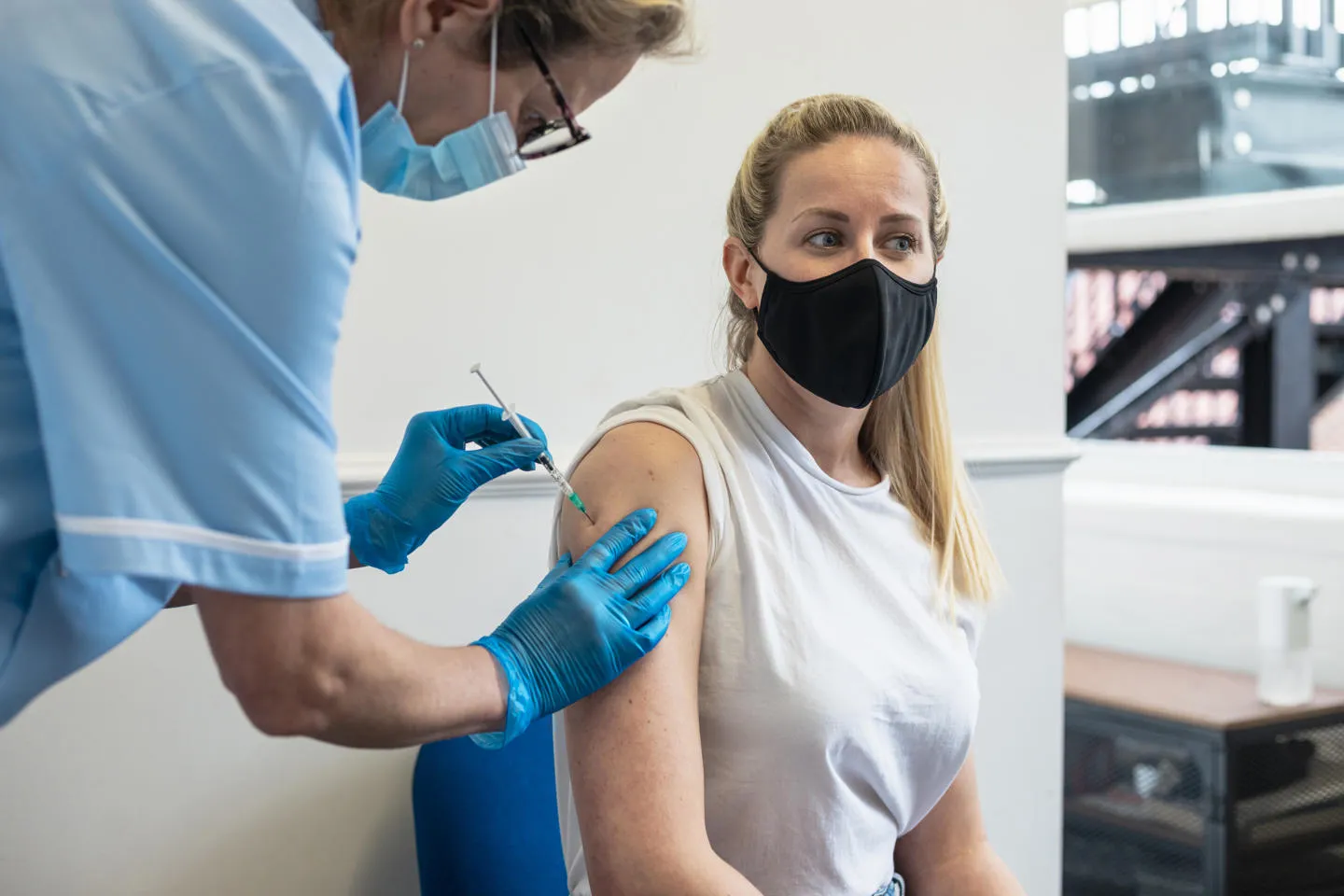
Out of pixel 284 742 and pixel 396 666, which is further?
pixel 284 742

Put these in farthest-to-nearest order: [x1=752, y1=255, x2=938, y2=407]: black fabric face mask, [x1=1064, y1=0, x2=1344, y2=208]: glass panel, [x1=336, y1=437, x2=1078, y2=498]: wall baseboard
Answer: [x1=1064, y1=0, x2=1344, y2=208]: glass panel < [x1=336, y1=437, x2=1078, y2=498]: wall baseboard < [x1=752, y1=255, x2=938, y2=407]: black fabric face mask

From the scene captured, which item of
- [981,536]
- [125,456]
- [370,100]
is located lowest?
[981,536]

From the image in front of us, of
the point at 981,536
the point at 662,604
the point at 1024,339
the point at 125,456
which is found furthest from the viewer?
the point at 1024,339

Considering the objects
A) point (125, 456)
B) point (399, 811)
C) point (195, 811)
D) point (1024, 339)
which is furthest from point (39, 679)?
point (1024, 339)

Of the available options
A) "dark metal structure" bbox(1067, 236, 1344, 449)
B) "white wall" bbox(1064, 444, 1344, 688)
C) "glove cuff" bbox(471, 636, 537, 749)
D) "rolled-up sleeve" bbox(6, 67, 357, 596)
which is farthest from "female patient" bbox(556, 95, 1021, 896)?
"dark metal structure" bbox(1067, 236, 1344, 449)

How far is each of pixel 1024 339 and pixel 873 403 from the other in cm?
94

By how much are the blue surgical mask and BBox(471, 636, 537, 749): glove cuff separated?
0.39 m

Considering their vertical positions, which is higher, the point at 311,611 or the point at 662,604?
the point at 311,611

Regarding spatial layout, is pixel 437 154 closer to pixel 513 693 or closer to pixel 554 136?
pixel 554 136

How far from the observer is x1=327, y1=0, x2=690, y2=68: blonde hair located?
91 centimetres

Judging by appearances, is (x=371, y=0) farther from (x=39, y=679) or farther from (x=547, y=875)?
(x=547, y=875)

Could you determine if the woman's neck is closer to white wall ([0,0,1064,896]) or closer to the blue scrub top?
white wall ([0,0,1064,896])

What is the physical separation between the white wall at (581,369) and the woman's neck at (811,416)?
1.45ft

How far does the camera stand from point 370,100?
0.95 meters
